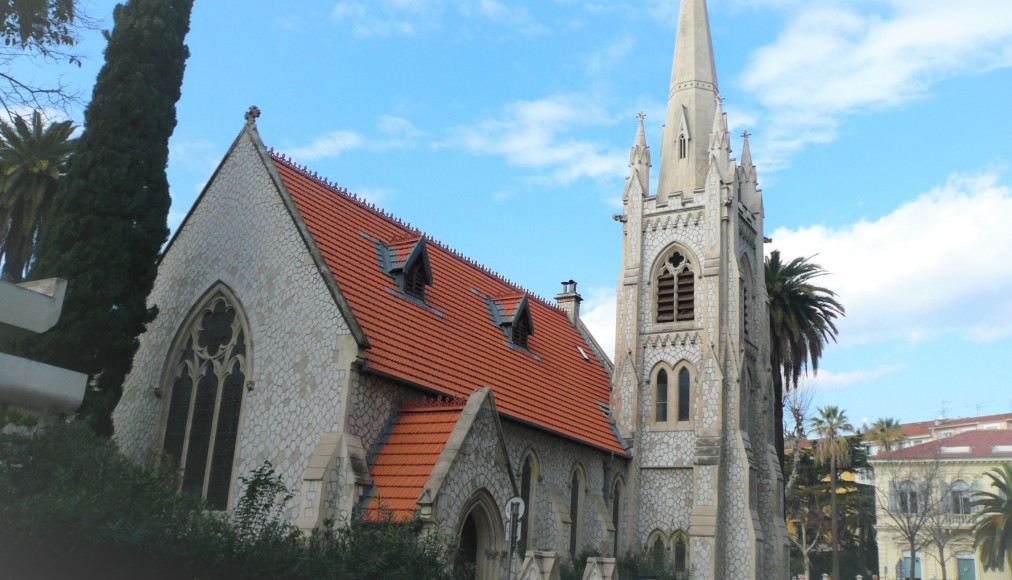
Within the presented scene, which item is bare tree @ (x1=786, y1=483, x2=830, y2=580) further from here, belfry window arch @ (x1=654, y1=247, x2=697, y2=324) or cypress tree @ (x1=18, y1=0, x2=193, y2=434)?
cypress tree @ (x1=18, y1=0, x2=193, y2=434)

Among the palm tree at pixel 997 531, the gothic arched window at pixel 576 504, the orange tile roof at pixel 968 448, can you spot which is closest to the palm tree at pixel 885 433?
the orange tile roof at pixel 968 448

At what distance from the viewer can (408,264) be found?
21.4m

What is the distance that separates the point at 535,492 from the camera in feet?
74.7

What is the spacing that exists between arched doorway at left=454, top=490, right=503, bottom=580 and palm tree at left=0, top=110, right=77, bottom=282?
2046 centimetres

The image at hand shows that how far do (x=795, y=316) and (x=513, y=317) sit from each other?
1693cm

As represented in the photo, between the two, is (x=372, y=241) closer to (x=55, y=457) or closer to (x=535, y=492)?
(x=535, y=492)

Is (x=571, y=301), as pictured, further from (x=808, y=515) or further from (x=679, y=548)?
(x=808, y=515)

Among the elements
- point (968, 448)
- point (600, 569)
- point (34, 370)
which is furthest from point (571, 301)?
point (968, 448)

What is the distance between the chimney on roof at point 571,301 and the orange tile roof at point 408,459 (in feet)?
58.0

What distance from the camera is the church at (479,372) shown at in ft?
55.6

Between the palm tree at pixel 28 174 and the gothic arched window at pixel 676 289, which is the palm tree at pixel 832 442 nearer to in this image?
the gothic arched window at pixel 676 289

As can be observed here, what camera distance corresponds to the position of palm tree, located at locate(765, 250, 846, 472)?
37.0 m

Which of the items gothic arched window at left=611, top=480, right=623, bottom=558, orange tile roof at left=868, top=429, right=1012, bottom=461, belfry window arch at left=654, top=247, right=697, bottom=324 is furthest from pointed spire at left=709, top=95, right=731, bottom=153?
orange tile roof at left=868, top=429, right=1012, bottom=461

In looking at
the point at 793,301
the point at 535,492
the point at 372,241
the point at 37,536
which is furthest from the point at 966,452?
the point at 37,536
